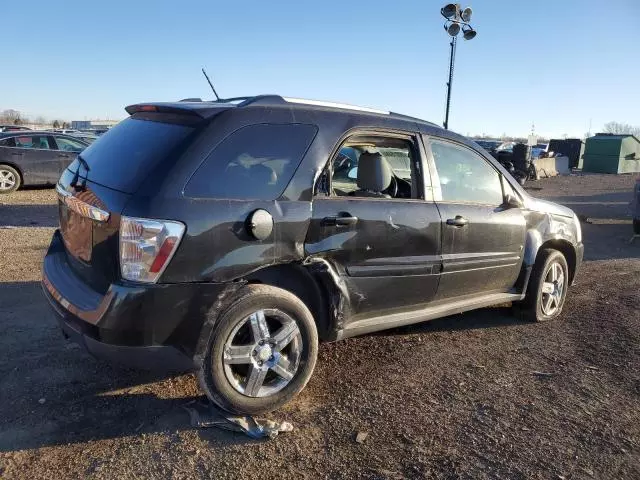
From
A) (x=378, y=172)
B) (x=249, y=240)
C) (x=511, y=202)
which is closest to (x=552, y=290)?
(x=511, y=202)

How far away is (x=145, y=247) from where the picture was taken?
2.73 meters

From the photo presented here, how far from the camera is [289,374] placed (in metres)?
3.25

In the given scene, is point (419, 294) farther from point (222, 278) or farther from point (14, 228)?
point (14, 228)

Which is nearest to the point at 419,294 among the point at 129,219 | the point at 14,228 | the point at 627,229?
the point at 129,219

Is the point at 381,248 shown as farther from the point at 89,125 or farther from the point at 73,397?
the point at 89,125

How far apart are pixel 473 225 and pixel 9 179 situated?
38.3 feet

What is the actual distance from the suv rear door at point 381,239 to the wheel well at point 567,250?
1821mm

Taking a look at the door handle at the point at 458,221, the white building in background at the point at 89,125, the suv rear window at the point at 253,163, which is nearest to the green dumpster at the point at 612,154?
the door handle at the point at 458,221

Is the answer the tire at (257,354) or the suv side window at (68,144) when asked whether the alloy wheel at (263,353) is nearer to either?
the tire at (257,354)

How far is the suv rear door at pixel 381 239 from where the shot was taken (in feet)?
11.1

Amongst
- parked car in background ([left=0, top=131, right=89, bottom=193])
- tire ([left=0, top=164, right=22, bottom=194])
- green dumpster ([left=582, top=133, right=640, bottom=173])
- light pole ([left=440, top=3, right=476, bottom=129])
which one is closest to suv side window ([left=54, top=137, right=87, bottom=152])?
parked car in background ([left=0, top=131, right=89, bottom=193])

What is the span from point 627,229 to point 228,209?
10564mm

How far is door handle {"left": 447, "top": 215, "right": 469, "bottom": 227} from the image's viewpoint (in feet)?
13.2

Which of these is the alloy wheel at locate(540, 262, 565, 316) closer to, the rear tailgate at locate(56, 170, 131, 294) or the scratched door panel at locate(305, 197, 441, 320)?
the scratched door panel at locate(305, 197, 441, 320)
